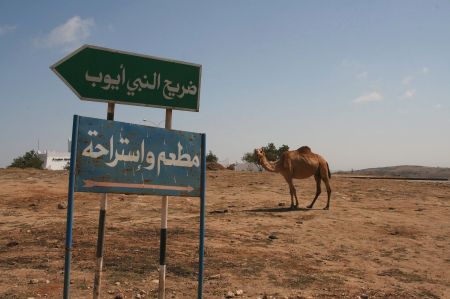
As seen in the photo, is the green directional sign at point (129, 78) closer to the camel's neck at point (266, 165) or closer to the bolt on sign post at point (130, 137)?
the bolt on sign post at point (130, 137)

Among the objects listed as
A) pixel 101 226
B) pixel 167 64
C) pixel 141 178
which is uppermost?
pixel 167 64

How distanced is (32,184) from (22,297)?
14344mm

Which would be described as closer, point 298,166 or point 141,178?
point 141,178

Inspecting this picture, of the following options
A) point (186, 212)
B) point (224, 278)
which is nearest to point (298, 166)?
point (186, 212)

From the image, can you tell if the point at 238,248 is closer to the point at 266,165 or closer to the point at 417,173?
the point at 266,165

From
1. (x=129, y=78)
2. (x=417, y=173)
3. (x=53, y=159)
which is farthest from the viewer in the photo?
(x=53, y=159)

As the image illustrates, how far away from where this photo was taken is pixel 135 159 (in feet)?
14.8

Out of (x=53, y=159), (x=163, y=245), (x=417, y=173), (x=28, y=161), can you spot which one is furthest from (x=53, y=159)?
(x=163, y=245)

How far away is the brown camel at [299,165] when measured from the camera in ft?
51.8

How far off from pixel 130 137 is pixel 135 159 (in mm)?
233

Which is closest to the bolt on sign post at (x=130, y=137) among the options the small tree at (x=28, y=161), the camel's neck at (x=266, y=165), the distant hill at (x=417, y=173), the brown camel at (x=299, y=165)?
the brown camel at (x=299, y=165)

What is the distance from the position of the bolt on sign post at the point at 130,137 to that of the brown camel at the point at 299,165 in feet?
36.2

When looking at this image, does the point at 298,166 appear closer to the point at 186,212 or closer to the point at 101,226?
the point at 186,212

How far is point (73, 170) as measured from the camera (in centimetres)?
403
